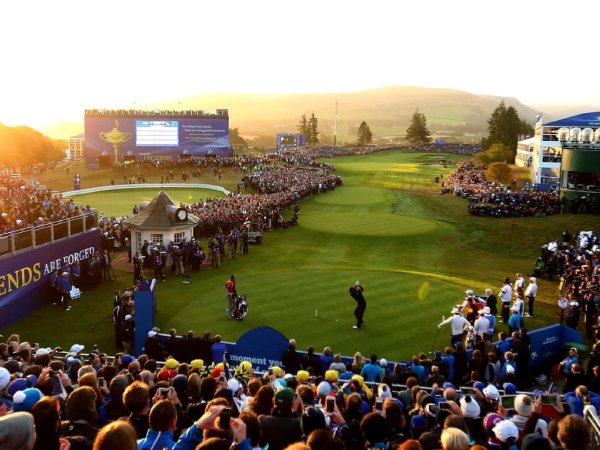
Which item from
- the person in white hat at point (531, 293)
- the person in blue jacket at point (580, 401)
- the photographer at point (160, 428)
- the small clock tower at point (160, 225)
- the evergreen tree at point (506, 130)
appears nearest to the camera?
the photographer at point (160, 428)

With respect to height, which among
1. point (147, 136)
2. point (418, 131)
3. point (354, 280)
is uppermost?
point (418, 131)

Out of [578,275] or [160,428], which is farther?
[578,275]

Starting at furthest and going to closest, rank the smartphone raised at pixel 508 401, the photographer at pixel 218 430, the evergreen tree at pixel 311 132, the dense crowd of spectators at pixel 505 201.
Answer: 1. the evergreen tree at pixel 311 132
2. the dense crowd of spectators at pixel 505 201
3. the smartphone raised at pixel 508 401
4. the photographer at pixel 218 430

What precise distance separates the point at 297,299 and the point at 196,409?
13930 mm

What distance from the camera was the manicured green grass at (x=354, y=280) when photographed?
18250 millimetres

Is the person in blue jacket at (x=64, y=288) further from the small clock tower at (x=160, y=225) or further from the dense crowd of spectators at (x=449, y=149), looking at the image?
the dense crowd of spectators at (x=449, y=149)

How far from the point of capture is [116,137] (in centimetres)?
8038

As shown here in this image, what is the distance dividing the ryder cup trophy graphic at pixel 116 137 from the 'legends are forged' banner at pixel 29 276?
195ft

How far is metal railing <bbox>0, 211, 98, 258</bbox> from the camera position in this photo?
66.5 feet

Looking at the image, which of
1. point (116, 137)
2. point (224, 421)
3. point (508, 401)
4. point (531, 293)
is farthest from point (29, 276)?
point (116, 137)

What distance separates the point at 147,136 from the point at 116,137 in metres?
4.44

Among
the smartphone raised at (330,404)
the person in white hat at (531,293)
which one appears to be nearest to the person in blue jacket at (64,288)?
the smartphone raised at (330,404)

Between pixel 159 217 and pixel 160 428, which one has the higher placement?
pixel 160 428

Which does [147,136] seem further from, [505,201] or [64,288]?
[64,288]
